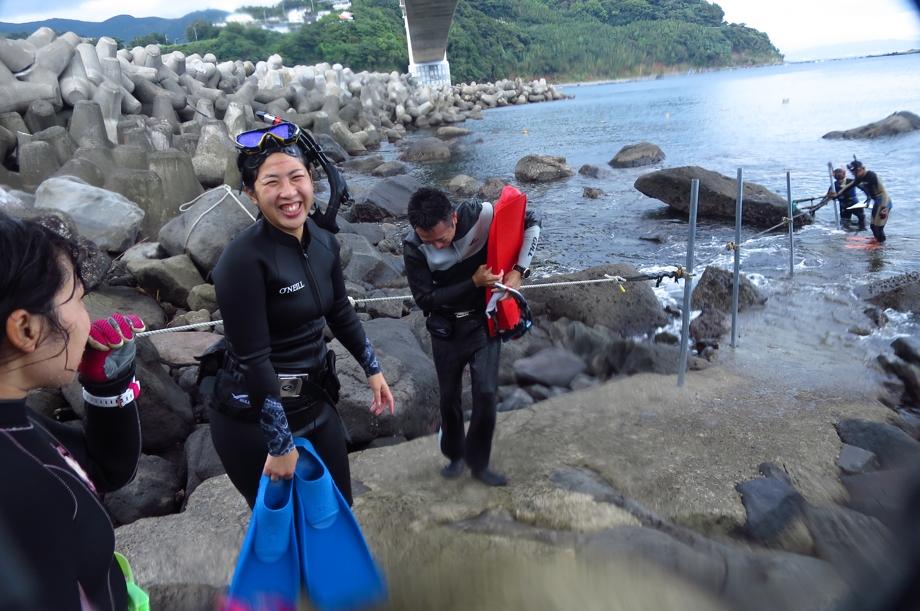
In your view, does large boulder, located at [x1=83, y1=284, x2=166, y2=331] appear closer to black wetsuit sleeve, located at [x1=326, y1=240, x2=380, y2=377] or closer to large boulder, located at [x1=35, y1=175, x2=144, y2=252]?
large boulder, located at [x1=35, y1=175, x2=144, y2=252]

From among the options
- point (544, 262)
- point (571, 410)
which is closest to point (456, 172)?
point (544, 262)

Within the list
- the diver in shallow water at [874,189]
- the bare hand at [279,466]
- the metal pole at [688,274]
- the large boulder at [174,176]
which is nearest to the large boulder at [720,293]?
the metal pole at [688,274]

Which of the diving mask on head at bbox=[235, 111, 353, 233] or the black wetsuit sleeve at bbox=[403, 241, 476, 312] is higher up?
the diving mask on head at bbox=[235, 111, 353, 233]

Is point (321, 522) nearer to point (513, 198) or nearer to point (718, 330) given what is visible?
point (513, 198)

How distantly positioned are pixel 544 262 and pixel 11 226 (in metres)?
10.4

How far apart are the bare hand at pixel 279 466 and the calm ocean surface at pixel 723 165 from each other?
88.7 inches

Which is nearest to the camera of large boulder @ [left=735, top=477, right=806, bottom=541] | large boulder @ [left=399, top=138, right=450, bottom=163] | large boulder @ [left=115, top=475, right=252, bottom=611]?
large boulder @ [left=115, top=475, right=252, bottom=611]

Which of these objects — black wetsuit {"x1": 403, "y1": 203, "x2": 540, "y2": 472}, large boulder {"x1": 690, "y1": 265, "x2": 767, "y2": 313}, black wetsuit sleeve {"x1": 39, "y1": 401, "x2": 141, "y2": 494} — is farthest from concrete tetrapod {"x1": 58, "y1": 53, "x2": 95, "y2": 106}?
black wetsuit sleeve {"x1": 39, "y1": 401, "x2": 141, "y2": 494}

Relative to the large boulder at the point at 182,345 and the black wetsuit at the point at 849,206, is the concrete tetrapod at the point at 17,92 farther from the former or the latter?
the black wetsuit at the point at 849,206

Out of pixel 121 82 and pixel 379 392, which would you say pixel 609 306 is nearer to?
pixel 379 392

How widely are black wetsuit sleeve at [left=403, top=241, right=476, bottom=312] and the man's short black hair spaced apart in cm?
23

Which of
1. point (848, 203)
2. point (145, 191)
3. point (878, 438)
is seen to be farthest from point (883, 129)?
point (145, 191)

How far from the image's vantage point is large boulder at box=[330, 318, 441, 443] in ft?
13.7

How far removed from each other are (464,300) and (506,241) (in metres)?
0.40
